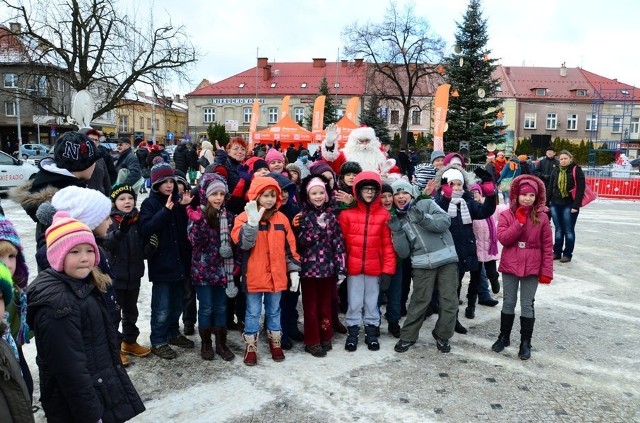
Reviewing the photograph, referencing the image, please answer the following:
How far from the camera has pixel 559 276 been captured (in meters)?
7.15

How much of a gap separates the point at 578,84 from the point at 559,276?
169 feet

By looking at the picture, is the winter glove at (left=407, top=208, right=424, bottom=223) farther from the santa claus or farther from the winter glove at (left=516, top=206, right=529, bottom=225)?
the santa claus

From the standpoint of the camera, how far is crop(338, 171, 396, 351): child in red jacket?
4.44 m

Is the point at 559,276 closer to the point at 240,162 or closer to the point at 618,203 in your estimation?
the point at 240,162

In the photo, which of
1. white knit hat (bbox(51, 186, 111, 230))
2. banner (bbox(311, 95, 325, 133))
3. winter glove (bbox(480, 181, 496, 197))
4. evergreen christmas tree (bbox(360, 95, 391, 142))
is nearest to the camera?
white knit hat (bbox(51, 186, 111, 230))

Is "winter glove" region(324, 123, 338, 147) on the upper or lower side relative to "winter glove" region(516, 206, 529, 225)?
upper

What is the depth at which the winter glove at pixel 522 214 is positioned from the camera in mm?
4313

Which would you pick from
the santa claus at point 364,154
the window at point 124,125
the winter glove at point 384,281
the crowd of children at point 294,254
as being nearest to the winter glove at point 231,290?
the crowd of children at point 294,254

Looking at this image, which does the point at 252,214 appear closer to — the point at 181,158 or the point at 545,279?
the point at 545,279

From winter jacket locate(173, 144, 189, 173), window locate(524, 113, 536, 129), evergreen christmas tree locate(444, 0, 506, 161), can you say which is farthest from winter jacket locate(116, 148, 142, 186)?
window locate(524, 113, 536, 129)

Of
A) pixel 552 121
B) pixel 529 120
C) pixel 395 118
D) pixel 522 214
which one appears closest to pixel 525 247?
pixel 522 214

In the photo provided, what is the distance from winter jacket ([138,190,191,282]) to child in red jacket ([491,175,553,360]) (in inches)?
111

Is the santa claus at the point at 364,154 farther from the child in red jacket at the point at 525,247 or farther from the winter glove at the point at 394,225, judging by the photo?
the child in red jacket at the point at 525,247

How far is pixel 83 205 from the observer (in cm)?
285
